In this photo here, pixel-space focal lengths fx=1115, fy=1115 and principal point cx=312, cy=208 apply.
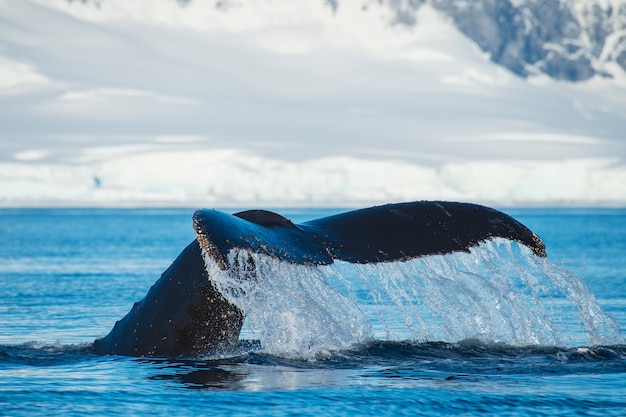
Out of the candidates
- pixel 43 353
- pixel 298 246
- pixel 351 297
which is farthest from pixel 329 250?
pixel 43 353

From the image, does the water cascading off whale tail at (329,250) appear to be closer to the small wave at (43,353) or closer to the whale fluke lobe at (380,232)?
the whale fluke lobe at (380,232)

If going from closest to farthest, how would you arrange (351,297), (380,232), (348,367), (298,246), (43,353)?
(298,246) < (380,232) < (348,367) < (351,297) < (43,353)

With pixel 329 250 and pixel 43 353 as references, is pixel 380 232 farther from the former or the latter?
pixel 43 353

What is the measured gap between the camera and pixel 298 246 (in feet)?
24.0

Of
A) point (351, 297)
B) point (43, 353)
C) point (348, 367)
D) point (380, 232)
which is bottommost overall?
point (348, 367)

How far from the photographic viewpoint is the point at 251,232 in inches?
281

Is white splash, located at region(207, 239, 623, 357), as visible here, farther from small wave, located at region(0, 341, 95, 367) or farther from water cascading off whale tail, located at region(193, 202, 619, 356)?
small wave, located at region(0, 341, 95, 367)

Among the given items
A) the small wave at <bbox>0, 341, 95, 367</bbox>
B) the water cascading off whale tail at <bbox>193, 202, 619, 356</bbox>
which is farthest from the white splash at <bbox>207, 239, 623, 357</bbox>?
the small wave at <bbox>0, 341, 95, 367</bbox>

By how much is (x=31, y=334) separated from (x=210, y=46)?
606 feet

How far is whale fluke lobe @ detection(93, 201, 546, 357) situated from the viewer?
727cm

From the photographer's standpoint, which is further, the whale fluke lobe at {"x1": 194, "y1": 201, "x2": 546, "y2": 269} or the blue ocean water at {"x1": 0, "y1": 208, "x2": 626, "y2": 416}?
the blue ocean water at {"x1": 0, "y1": 208, "x2": 626, "y2": 416}

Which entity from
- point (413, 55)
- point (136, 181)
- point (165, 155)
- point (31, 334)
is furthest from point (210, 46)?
point (31, 334)

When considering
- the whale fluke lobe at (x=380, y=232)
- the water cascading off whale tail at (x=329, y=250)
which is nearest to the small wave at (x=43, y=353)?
the water cascading off whale tail at (x=329, y=250)

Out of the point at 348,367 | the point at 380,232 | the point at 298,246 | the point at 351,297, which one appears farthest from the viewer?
the point at 351,297
